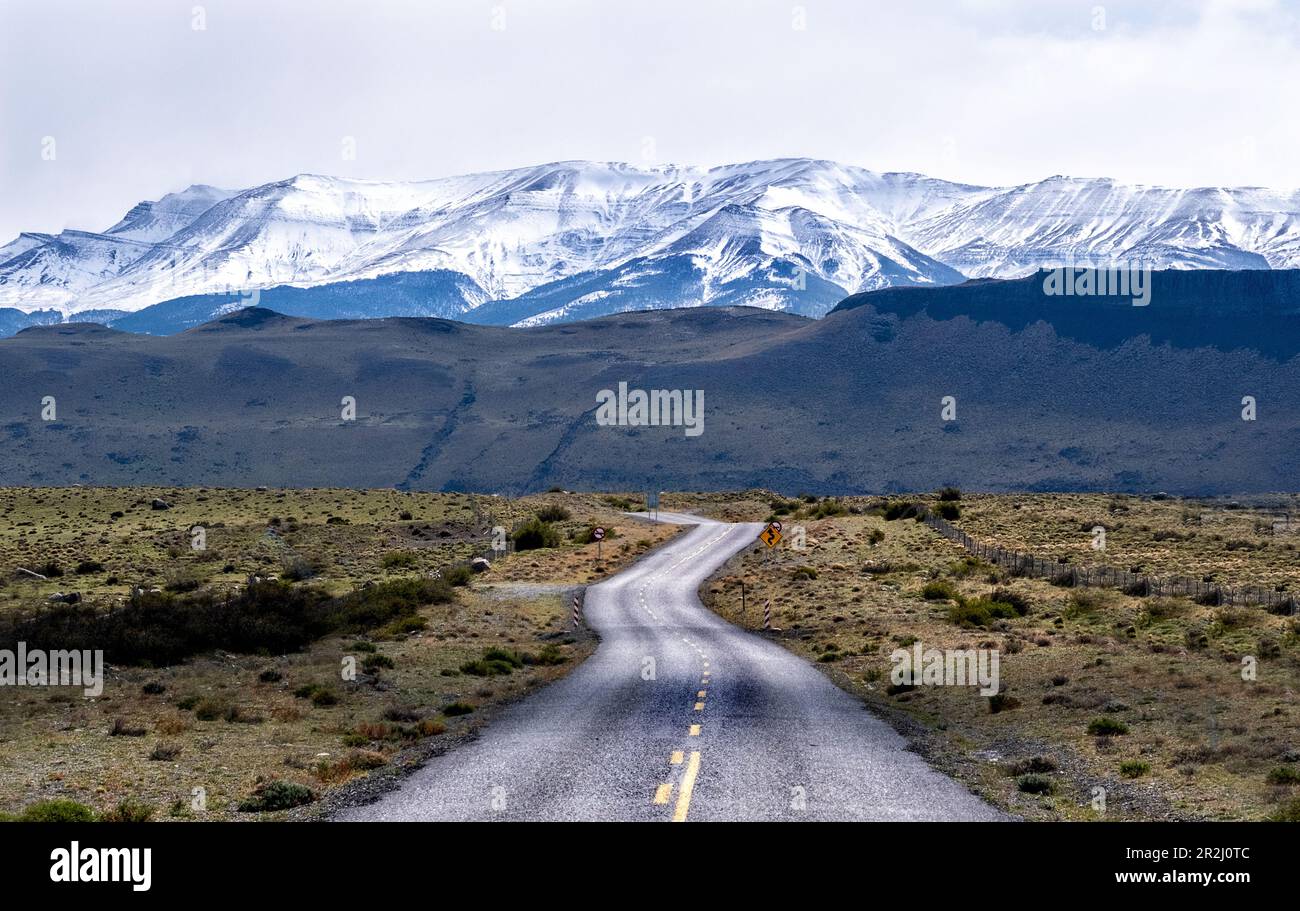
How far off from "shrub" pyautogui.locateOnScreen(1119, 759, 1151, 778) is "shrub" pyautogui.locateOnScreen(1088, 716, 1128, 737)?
2.64m

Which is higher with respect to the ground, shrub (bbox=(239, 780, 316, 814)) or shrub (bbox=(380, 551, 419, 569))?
shrub (bbox=(239, 780, 316, 814))

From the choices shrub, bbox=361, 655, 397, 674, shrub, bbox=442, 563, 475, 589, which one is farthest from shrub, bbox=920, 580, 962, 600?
shrub, bbox=361, 655, 397, 674

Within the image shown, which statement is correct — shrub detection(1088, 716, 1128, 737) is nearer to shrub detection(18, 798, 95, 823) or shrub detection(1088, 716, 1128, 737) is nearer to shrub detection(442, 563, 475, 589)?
shrub detection(18, 798, 95, 823)

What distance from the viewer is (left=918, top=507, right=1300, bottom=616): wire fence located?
4138cm

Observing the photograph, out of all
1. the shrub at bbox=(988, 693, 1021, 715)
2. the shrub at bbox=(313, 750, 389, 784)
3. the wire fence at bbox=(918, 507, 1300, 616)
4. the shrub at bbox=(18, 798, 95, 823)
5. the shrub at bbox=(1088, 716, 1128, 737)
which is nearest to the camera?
the shrub at bbox=(18, 798, 95, 823)

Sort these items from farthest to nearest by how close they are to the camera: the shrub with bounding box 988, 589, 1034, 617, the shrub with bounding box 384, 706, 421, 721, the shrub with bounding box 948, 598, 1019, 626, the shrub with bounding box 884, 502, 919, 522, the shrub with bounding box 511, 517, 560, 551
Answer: the shrub with bounding box 884, 502, 919, 522
the shrub with bounding box 511, 517, 560, 551
the shrub with bounding box 988, 589, 1034, 617
the shrub with bounding box 948, 598, 1019, 626
the shrub with bounding box 384, 706, 421, 721

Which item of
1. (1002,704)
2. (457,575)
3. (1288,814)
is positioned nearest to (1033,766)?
(1288,814)

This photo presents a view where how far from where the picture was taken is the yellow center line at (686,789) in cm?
1488

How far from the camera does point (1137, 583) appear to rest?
154 ft

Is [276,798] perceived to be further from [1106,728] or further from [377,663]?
[377,663]

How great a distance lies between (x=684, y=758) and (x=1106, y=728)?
7.73 metres

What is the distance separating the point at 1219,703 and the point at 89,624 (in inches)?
1041

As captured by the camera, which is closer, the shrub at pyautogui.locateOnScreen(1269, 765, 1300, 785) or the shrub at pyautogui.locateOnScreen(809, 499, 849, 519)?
the shrub at pyautogui.locateOnScreen(1269, 765, 1300, 785)

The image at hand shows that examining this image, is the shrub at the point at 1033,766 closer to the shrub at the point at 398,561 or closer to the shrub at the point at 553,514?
the shrub at the point at 398,561
